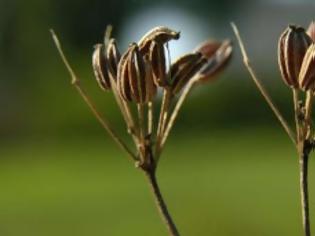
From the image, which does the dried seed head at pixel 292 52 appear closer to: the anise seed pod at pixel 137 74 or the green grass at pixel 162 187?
the anise seed pod at pixel 137 74

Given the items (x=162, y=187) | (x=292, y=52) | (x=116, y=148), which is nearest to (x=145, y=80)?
(x=292, y=52)

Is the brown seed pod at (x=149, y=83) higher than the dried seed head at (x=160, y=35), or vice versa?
the dried seed head at (x=160, y=35)

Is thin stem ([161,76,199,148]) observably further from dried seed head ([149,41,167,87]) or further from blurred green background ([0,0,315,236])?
blurred green background ([0,0,315,236])

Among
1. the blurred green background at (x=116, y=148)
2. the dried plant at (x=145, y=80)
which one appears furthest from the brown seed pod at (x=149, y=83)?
the blurred green background at (x=116, y=148)

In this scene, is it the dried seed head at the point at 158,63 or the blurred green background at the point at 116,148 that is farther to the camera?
the blurred green background at the point at 116,148

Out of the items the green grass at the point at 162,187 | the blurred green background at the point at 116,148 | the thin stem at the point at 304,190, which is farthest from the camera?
the blurred green background at the point at 116,148

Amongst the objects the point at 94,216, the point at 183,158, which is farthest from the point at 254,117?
the point at 94,216

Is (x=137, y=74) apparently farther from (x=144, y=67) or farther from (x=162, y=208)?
(x=162, y=208)

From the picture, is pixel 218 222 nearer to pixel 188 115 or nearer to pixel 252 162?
pixel 252 162
